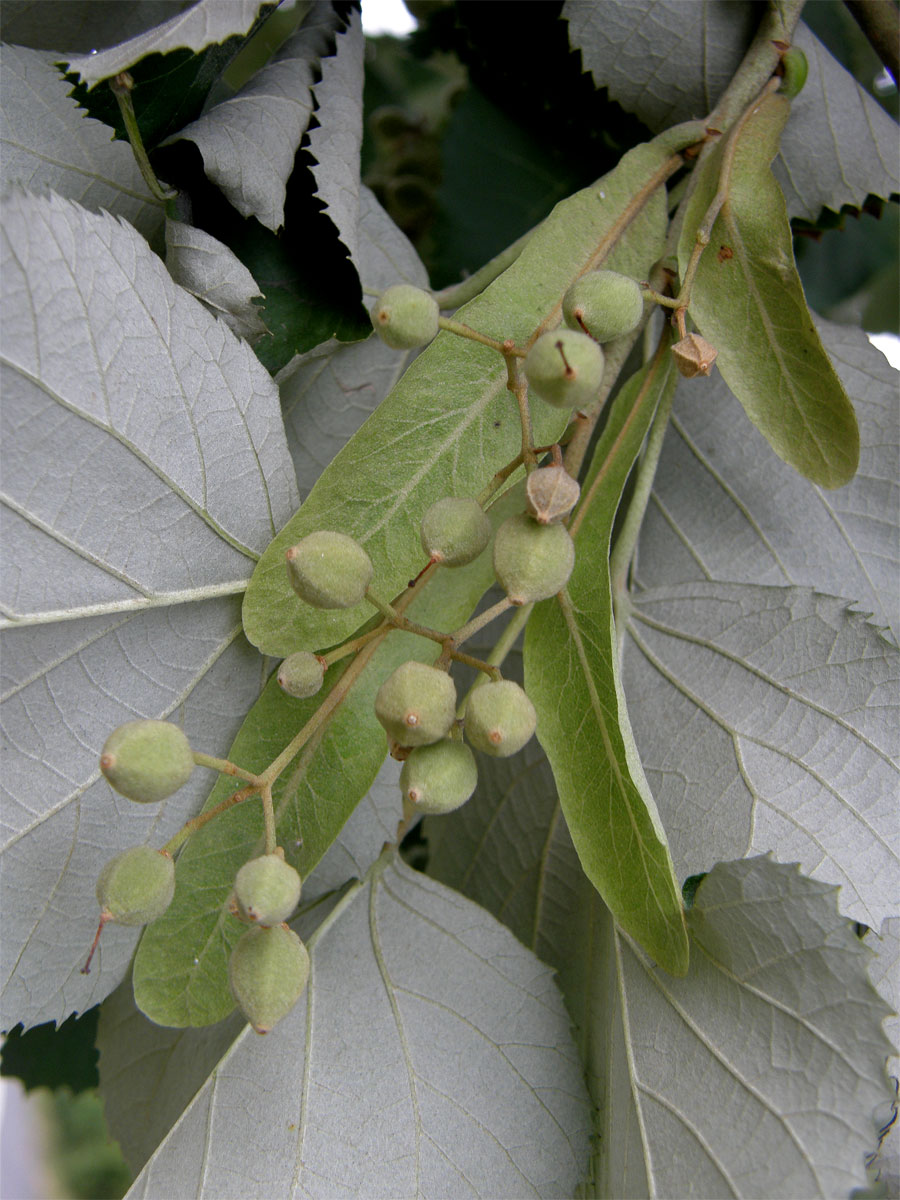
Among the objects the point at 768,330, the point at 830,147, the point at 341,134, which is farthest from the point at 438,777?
the point at 830,147

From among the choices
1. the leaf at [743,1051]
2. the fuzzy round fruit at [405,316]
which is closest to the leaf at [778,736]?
the leaf at [743,1051]

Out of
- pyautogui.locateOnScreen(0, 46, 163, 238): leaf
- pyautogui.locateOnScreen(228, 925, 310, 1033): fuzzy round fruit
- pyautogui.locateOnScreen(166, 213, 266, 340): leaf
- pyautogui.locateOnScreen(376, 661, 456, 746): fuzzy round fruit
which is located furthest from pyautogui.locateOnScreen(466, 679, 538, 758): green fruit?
pyautogui.locateOnScreen(0, 46, 163, 238): leaf

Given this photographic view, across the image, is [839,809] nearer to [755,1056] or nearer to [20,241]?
[755,1056]

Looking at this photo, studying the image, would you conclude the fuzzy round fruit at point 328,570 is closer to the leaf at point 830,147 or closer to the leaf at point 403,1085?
the leaf at point 403,1085

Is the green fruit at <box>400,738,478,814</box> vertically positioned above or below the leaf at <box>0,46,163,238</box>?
below

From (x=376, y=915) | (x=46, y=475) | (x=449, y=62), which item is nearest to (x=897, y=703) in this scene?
(x=376, y=915)

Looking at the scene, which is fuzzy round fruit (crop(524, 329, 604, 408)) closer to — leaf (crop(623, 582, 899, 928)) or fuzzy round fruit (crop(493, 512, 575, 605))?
fuzzy round fruit (crop(493, 512, 575, 605))

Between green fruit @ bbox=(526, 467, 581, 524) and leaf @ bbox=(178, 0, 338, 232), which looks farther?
leaf @ bbox=(178, 0, 338, 232)
